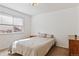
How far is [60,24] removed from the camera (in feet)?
14.7

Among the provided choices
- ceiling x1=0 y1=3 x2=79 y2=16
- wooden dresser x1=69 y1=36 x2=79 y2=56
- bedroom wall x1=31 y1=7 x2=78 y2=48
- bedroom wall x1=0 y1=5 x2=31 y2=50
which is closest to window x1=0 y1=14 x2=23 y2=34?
bedroom wall x1=0 y1=5 x2=31 y2=50

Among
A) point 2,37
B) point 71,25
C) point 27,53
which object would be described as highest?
point 71,25

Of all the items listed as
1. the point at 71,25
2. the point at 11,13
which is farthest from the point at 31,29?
the point at 71,25

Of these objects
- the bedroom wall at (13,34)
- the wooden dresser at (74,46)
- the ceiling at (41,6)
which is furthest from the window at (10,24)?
the wooden dresser at (74,46)

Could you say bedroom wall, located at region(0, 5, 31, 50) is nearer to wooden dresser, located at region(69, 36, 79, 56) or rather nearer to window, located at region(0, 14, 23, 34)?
window, located at region(0, 14, 23, 34)

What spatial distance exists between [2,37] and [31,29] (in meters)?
2.40

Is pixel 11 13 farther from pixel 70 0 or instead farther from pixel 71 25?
pixel 70 0

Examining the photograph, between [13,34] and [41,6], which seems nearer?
[41,6]

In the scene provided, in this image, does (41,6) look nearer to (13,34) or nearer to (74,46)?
(13,34)

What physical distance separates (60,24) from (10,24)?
2.54 metres

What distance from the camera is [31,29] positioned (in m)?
5.98

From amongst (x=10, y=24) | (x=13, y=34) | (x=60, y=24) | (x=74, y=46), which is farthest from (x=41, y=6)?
(x=74, y=46)

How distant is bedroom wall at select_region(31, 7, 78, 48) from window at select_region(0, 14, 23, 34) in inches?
44.2

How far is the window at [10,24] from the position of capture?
4.09 meters
